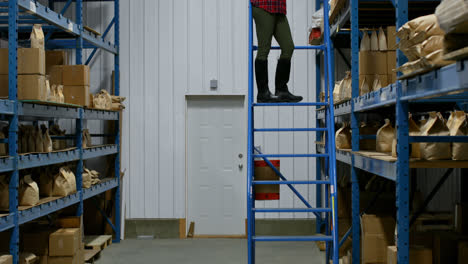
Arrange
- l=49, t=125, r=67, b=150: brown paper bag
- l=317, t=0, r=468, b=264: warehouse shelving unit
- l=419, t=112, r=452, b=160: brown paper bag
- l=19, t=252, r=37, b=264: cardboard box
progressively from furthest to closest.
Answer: l=49, t=125, r=67, b=150: brown paper bag → l=19, t=252, r=37, b=264: cardboard box → l=419, t=112, r=452, b=160: brown paper bag → l=317, t=0, r=468, b=264: warehouse shelving unit

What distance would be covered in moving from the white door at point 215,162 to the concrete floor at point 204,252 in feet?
1.74

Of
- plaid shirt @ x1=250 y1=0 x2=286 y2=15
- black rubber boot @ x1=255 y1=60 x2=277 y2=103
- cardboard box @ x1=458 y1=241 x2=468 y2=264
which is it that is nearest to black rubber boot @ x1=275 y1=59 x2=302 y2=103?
black rubber boot @ x1=255 y1=60 x2=277 y2=103

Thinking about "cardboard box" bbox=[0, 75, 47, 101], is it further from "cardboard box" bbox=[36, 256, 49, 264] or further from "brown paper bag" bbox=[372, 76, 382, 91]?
"brown paper bag" bbox=[372, 76, 382, 91]

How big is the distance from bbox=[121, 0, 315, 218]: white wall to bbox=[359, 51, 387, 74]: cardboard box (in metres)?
3.65

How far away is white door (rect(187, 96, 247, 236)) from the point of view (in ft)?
31.6

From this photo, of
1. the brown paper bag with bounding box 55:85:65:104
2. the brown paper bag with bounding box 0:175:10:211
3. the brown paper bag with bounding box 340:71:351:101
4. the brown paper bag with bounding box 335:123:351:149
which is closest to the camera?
the brown paper bag with bounding box 0:175:10:211

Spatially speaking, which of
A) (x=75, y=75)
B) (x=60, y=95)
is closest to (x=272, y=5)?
(x=60, y=95)

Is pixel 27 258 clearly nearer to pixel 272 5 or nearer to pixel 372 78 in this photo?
pixel 272 5

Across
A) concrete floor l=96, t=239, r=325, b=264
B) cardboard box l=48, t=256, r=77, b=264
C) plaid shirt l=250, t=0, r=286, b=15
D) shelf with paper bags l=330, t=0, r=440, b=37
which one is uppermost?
shelf with paper bags l=330, t=0, r=440, b=37

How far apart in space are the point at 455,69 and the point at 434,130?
1.62 meters

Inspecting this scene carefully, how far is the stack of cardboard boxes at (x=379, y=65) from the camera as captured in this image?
19.1 ft

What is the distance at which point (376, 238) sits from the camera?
17.8 feet

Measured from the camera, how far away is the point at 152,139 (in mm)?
9641

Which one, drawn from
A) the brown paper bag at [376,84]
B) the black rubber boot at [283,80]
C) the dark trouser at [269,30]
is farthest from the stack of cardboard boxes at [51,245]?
the brown paper bag at [376,84]
